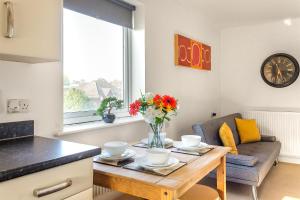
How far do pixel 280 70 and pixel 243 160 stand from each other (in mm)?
2274

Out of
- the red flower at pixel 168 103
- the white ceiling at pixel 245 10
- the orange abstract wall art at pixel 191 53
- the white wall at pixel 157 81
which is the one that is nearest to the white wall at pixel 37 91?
the white wall at pixel 157 81

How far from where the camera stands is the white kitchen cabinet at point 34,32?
1.25m

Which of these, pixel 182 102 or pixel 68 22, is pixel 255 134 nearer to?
pixel 182 102

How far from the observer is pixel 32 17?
1.33 meters

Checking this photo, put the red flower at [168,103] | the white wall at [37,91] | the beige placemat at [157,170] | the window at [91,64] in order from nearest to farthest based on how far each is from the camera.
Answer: the beige placemat at [157,170]
the white wall at [37,91]
the red flower at [168,103]
the window at [91,64]

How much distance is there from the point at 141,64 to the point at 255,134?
2.26 metres

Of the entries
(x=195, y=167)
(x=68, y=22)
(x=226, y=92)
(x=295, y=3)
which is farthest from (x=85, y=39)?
(x=226, y=92)

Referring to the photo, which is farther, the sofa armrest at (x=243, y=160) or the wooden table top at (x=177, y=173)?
the sofa armrest at (x=243, y=160)

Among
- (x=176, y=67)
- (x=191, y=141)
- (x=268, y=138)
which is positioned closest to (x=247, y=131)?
(x=268, y=138)

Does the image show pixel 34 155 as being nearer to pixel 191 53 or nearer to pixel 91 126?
pixel 91 126

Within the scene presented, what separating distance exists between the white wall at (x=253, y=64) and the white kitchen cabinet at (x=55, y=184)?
389cm

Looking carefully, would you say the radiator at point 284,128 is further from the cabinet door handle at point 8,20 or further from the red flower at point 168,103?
the cabinet door handle at point 8,20

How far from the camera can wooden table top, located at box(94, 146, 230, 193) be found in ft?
4.28

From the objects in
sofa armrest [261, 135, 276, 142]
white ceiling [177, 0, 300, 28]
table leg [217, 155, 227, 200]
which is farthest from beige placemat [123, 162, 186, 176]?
sofa armrest [261, 135, 276, 142]
